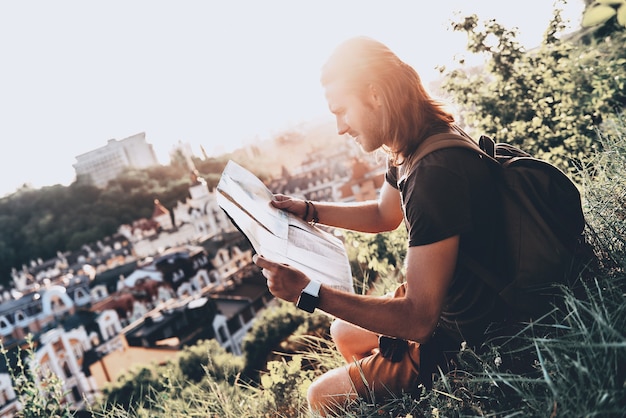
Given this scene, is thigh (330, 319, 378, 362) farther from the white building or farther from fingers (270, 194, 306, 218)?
the white building

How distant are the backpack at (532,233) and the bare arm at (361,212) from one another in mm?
508

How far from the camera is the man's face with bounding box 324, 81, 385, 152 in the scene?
1125mm

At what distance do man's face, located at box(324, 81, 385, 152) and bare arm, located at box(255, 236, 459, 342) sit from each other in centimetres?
36

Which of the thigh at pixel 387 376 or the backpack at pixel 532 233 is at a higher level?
the backpack at pixel 532 233

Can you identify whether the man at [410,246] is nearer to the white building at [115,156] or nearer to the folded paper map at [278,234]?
the folded paper map at [278,234]

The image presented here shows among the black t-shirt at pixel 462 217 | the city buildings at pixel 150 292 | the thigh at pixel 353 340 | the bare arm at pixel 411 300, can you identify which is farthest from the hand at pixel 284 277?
the city buildings at pixel 150 292

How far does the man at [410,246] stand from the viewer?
0.93m

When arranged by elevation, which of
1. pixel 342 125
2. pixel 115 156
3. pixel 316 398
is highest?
pixel 115 156

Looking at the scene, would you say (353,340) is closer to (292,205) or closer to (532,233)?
(292,205)

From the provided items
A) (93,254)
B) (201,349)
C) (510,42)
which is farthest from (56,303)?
(510,42)

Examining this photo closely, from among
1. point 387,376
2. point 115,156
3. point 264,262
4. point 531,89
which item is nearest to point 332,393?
point 387,376

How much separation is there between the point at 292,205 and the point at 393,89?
596mm

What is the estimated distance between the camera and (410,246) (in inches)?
37.5

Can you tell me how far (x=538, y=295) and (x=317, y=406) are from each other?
72cm
